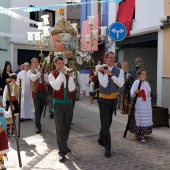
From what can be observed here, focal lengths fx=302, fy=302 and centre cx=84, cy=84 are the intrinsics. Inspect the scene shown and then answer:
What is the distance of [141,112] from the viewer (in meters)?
6.86

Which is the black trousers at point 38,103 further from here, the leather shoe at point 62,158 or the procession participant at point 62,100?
the leather shoe at point 62,158

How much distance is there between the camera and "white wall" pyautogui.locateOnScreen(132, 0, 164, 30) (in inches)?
405

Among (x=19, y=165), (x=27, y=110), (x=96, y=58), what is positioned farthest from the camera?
(x=96, y=58)

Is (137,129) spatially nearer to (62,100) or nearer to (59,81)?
(62,100)

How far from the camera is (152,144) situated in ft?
21.4

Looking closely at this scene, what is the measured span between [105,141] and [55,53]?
2.75m

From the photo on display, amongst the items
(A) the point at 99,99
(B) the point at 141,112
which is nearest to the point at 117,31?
(B) the point at 141,112

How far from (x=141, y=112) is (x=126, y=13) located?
6.90 metres

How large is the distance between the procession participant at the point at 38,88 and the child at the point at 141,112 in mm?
2263

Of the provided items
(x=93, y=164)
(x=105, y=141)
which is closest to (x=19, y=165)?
(x=93, y=164)

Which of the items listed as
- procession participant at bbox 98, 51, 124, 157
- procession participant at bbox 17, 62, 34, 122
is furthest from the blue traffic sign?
procession participant at bbox 98, 51, 124, 157

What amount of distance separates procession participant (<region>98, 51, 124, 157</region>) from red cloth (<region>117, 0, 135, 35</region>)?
6.74 m

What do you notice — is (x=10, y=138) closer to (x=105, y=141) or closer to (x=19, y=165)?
(x=19, y=165)

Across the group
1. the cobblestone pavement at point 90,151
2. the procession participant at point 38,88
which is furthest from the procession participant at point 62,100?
the procession participant at point 38,88
